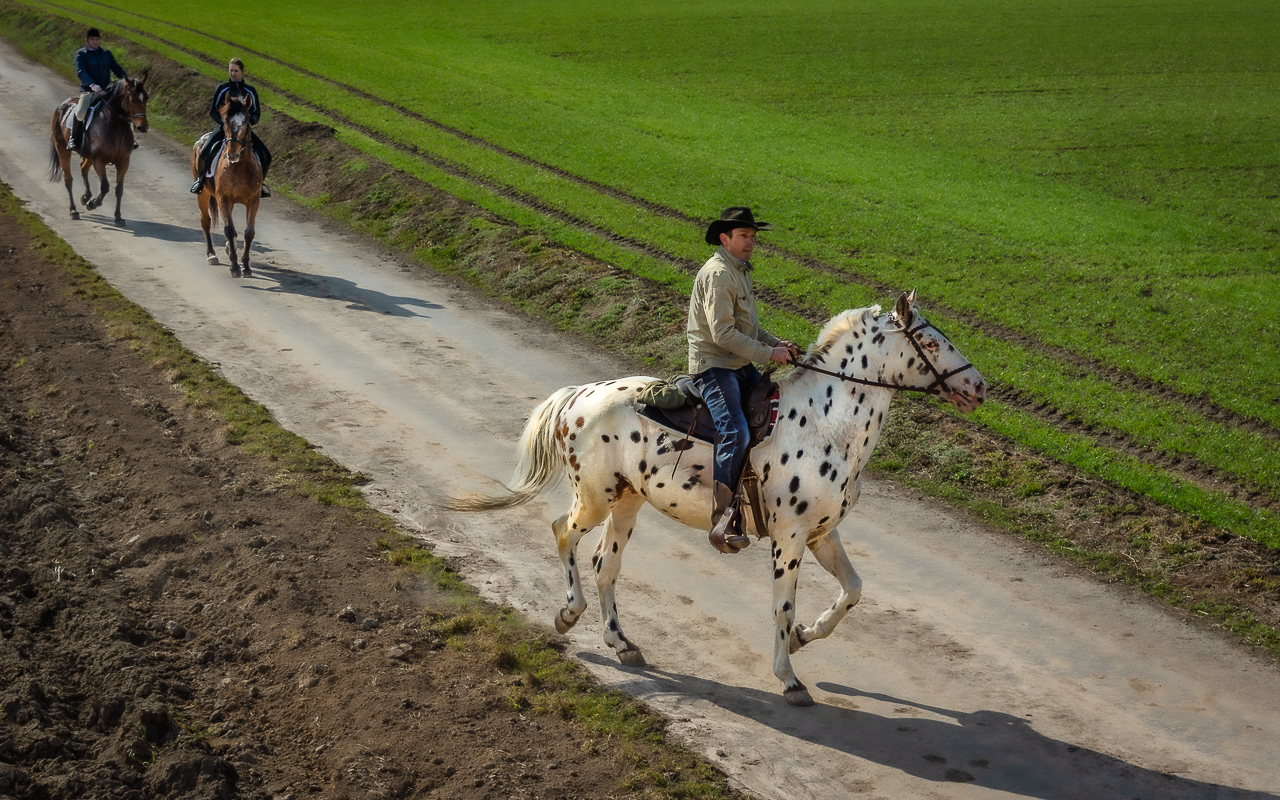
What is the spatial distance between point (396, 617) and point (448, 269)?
13.2 meters

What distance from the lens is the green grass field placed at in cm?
1653

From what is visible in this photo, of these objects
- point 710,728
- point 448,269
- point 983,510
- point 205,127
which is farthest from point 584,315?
point 205,127

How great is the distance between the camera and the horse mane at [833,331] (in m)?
8.91

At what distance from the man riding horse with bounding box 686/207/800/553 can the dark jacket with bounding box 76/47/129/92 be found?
21321mm

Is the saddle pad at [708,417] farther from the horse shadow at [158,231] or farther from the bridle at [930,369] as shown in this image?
the horse shadow at [158,231]

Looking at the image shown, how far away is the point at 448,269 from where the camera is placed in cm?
2228

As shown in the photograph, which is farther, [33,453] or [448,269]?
[448,269]

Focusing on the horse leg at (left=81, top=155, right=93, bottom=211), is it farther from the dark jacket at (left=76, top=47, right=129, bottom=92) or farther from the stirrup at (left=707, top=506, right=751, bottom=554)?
the stirrup at (left=707, top=506, right=751, bottom=554)

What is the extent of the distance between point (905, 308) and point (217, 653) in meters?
6.37

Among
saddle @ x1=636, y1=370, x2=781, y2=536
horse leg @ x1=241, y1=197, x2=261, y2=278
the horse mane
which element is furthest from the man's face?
horse leg @ x1=241, y1=197, x2=261, y2=278

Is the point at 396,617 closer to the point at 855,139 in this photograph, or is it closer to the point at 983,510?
the point at 983,510

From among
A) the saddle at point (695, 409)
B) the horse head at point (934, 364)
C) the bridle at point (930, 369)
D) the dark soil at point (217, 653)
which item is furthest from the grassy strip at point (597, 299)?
the dark soil at point (217, 653)

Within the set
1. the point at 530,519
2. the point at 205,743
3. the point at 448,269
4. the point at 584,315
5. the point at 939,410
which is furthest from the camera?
the point at 448,269

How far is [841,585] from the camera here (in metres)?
9.27
